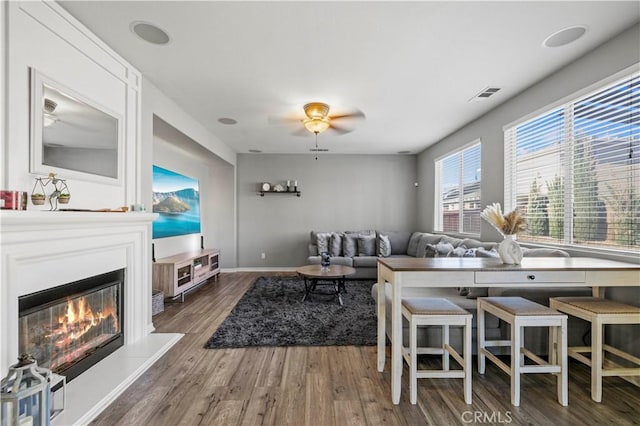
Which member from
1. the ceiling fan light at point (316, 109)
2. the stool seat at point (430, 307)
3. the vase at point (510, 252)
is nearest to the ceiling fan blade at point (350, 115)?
the ceiling fan light at point (316, 109)

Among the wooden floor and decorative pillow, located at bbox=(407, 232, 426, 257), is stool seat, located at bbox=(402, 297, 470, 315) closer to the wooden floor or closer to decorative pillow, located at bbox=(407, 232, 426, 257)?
the wooden floor

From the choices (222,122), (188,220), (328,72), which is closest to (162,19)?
(328,72)

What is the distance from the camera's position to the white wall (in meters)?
1.73

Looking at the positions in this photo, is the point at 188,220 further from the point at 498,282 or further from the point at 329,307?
the point at 498,282

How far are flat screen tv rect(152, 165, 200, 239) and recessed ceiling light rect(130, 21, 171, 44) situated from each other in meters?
2.51

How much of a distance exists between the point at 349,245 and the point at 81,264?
4472 mm

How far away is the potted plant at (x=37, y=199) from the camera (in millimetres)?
1759

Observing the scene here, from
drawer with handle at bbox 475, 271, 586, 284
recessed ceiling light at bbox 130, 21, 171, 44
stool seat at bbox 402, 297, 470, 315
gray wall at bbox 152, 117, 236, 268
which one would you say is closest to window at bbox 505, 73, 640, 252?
drawer with handle at bbox 475, 271, 586, 284

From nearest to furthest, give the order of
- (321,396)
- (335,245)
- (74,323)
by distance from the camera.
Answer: (321,396) < (74,323) < (335,245)

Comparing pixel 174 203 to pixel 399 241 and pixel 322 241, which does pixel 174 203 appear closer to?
pixel 322 241

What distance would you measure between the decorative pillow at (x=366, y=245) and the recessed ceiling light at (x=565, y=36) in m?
4.18

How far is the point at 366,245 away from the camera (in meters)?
5.98

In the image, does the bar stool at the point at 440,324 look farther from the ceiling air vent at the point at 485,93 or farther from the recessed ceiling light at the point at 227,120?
the recessed ceiling light at the point at 227,120

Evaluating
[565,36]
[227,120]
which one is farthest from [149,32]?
[565,36]
